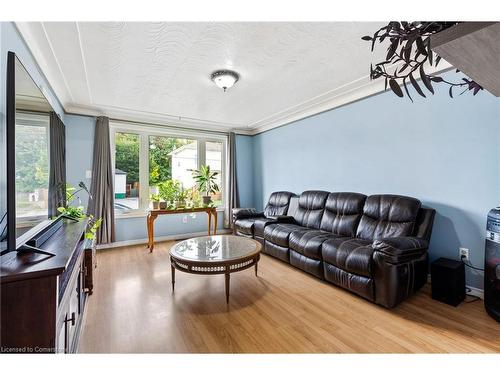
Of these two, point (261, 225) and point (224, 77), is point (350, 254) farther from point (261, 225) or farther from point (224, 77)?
point (224, 77)

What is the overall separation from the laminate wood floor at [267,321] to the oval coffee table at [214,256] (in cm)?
30

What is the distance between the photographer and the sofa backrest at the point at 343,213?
3027 mm

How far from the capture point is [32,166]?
157cm

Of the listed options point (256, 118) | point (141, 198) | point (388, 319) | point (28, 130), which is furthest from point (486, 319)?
point (141, 198)

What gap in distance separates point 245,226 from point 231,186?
5.08 feet

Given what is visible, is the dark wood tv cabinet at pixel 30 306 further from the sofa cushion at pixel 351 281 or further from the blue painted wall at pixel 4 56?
the sofa cushion at pixel 351 281

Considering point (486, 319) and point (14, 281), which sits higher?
point (14, 281)

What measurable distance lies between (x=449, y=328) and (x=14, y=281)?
9.12ft

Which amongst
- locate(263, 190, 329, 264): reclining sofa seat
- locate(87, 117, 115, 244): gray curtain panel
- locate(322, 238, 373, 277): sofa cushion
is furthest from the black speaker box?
locate(87, 117, 115, 244): gray curtain panel

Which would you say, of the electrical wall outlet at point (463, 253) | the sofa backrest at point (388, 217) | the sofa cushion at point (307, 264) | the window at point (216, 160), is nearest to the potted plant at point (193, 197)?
the window at point (216, 160)

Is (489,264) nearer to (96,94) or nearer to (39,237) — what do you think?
(39,237)

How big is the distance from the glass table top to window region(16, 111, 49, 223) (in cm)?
121

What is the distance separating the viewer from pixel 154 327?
1.90 meters

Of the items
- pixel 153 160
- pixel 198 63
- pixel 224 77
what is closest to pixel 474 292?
pixel 224 77
